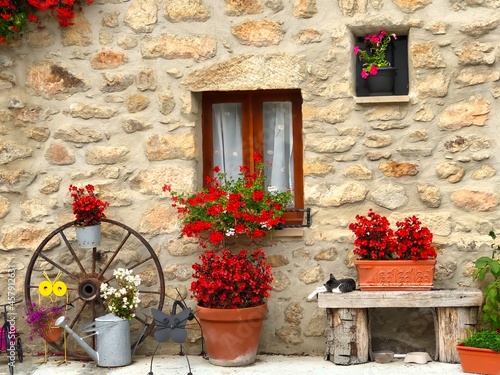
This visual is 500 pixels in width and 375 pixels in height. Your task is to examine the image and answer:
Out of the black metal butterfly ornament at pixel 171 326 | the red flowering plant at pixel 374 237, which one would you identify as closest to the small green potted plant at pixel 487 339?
the red flowering plant at pixel 374 237

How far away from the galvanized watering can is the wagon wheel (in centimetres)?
25

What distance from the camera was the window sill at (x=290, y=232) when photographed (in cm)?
599

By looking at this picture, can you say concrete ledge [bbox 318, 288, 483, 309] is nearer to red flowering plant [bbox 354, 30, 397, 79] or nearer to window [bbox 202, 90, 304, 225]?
window [bbox 202, 90, 304, 225]

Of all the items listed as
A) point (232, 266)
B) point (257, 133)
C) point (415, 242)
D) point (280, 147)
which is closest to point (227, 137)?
point (257, 133)

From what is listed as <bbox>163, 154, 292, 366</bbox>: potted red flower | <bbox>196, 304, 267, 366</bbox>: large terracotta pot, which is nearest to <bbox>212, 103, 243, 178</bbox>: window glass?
<bbox>163, 154, 292, 366</bbox>: potted red flower

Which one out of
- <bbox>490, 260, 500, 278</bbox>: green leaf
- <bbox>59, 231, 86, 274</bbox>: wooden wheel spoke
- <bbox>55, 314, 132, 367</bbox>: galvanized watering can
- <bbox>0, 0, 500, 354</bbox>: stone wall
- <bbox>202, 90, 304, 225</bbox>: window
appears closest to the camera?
<bbox>490, 260, 500, 278</bbox>: green leaf

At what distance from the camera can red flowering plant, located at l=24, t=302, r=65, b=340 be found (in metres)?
5.93

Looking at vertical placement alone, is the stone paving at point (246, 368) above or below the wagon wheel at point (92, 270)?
below

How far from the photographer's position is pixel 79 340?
5.67 metres

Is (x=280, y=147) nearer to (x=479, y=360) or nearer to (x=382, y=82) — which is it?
(x=382, y=82)

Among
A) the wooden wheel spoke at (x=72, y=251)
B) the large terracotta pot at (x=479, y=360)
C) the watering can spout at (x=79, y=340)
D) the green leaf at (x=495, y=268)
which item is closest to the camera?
the large terracotta pot at (x=479, y=360)

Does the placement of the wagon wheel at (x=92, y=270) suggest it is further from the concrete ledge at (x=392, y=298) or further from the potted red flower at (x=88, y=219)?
the concrete ledge at (x=392, y=298)

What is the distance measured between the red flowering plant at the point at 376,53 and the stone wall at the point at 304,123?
0.09 metres

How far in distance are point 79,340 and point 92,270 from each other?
56cm
